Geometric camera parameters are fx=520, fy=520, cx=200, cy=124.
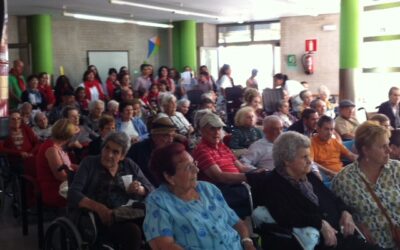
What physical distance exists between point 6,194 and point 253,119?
3.04 m

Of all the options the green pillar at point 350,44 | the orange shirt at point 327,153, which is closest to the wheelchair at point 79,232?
the orange shirt at point 327,153

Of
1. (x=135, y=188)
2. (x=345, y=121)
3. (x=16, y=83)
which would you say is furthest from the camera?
(x=16, y=83)

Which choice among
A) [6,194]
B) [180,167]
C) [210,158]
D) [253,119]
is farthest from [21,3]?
[180,167]

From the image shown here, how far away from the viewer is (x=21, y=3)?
34.2ft

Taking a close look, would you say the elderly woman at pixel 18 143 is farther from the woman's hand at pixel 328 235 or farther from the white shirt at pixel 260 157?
the woman's hand at pixel 328 235

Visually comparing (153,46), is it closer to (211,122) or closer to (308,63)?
(308,63)

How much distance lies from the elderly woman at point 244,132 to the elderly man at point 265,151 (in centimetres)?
63

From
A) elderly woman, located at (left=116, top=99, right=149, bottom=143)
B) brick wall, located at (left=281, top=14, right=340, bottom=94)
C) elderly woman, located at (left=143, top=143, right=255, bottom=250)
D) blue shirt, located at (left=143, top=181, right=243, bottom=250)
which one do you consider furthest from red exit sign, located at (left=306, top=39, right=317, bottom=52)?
blue shirt, located at (left=143, top=181, right=243, bottom=250)

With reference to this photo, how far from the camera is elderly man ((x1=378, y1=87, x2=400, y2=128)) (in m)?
7.46

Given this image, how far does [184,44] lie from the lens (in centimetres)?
1517

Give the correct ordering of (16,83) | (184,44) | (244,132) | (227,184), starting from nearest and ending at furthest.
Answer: (227,184), (244,132), (16,83), (184,44)

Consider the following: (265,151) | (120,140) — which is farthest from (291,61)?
(120,140)

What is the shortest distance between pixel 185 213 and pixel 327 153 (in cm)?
258

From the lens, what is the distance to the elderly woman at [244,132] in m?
5.23
